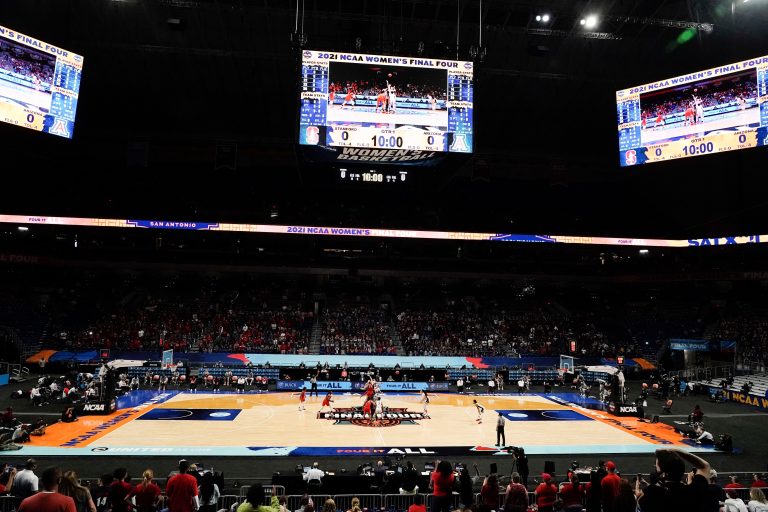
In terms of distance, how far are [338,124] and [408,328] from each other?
2668 cm

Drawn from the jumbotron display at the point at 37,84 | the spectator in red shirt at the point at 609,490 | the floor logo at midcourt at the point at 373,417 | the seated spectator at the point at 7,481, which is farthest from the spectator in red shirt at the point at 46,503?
the jumbotron display at the point at 37,84

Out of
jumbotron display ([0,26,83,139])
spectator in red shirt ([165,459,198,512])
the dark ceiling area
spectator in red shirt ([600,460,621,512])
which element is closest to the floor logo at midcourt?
the dark ceiling area

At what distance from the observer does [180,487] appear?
802cm

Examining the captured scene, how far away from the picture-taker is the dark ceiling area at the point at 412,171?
23.6 m

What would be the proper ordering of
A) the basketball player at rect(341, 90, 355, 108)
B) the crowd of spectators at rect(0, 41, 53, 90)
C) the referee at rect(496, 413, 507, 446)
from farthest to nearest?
the crowd of spectators at rect(0, 41, 53, 90), the referee at rect(496, 413, 507, 446), the basketball player at rect(341, 90, 355, 108)

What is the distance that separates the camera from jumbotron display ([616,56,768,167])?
19.5 meters

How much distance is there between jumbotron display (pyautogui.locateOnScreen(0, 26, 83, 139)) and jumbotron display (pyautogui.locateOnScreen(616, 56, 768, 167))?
23876mm

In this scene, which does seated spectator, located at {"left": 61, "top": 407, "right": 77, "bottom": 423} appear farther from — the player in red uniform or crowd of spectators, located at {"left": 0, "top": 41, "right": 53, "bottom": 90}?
the player in red uniform

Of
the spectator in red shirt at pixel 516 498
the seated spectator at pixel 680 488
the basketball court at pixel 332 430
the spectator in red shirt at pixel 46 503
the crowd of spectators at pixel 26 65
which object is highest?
the crowd of spectators at pixel 26 65

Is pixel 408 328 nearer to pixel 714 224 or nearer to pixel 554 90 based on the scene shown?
pixel 554 90

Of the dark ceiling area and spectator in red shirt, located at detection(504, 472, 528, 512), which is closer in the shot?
spectator in red shirt, located at detection(504, 472, 528, 512)

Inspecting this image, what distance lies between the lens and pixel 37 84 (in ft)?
66.0

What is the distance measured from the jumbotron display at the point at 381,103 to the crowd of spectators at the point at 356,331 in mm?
23137

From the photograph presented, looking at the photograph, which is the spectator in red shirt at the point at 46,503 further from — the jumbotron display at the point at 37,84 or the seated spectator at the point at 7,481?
the jumbotron display at the point at 37,84
